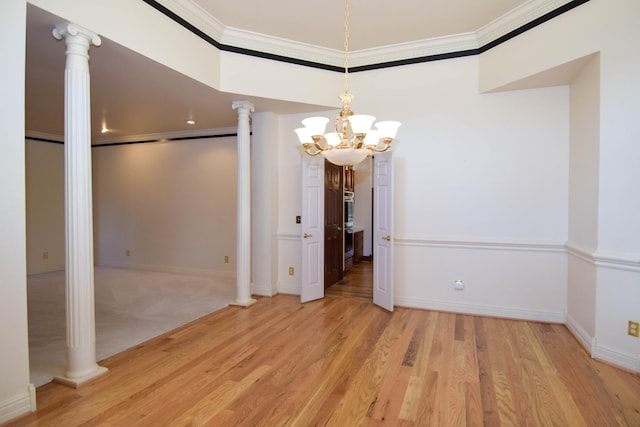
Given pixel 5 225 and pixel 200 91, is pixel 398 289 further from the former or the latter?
pixel 5 225

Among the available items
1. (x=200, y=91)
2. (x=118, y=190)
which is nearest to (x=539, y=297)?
(x=200, y=91)

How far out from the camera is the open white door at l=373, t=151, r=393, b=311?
4.38m

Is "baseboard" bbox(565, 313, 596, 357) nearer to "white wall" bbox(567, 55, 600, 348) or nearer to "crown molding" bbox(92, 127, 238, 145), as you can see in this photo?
"white wall" bbox(567, 55, 600, 348)

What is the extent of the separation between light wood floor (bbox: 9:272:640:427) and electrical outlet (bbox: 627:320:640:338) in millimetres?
327

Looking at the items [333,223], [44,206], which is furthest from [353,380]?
[44,206]

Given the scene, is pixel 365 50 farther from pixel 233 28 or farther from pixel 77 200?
pixel 77 200

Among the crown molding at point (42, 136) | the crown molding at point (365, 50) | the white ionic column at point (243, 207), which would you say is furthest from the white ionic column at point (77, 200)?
the crown molding at point (42, 136)

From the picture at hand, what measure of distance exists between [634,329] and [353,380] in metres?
2.40

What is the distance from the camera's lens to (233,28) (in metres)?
4.04

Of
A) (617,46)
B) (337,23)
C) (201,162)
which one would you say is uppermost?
(337,23)

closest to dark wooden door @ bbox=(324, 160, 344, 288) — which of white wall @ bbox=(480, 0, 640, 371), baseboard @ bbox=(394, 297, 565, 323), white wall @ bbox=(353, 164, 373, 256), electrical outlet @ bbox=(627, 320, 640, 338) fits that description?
baseboard @ bbox=(394, 297, 565, 323)

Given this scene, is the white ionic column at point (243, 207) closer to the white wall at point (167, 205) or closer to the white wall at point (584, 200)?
the white wall at point (167, 205)

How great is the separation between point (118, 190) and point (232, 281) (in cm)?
360

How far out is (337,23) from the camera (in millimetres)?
3857
